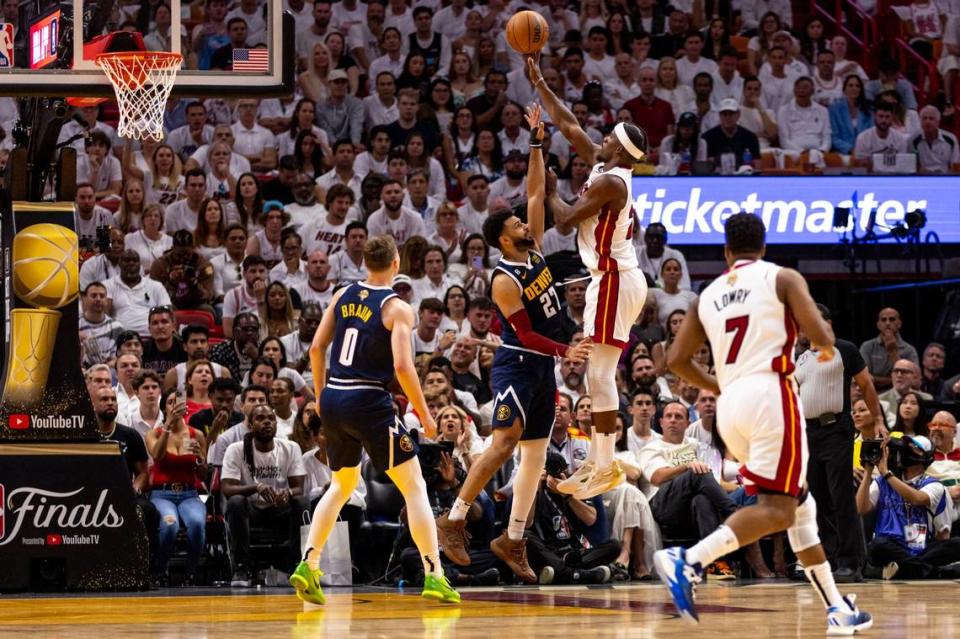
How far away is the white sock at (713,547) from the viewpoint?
302 inches

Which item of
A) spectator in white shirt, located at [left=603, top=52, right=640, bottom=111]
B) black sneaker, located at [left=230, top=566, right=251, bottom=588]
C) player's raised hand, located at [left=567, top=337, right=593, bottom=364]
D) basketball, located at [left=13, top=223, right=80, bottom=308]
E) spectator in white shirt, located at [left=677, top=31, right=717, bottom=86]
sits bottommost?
black sneaker, located at [left=230, top=566, right=251, bottom=588]

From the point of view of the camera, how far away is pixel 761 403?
307 inches

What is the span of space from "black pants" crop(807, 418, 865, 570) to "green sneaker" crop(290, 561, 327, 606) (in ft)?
14.4

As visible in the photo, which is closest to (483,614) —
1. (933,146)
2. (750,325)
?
(750,325)

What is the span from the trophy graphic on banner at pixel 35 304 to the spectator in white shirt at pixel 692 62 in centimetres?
1096

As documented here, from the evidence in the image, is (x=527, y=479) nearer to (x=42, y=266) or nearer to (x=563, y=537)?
(x=563, y=537)

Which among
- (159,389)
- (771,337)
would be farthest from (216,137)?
(771,337)

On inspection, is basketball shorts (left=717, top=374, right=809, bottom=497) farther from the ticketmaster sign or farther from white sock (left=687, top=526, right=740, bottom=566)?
the ticketmaster sign

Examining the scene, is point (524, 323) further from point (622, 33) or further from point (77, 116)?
point (622, 33)

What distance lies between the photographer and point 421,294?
16.3 m

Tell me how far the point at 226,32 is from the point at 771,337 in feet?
42.5

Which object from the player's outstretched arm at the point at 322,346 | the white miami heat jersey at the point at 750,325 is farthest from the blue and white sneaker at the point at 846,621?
the player's outstretched arm at the point at 322,346

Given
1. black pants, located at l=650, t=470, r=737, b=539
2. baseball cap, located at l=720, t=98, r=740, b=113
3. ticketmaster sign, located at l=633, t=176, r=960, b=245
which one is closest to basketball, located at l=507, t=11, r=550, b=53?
black pants, located at l=650, t=470, r=737, b=539

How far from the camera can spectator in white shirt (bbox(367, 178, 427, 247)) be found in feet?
55.2
